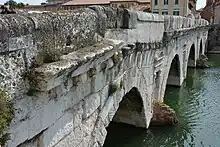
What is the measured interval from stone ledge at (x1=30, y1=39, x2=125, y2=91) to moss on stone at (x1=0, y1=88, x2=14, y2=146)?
1.12 ft

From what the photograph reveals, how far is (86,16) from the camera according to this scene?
3.99 metres

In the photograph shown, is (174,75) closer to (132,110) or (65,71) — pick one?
(132,110)

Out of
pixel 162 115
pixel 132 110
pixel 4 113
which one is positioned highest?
pixel 4 113

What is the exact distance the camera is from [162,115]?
8.85m

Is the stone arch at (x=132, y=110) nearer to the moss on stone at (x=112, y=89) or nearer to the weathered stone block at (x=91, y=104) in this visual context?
the moss on stone at (x=112, y=89)

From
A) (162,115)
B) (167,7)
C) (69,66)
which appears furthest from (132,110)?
(167,7)

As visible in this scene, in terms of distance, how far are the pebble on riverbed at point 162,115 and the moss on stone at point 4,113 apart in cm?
664

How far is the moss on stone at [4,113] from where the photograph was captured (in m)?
2.48

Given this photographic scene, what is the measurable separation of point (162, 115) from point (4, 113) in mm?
6832

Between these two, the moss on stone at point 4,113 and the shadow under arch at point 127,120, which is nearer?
the moss on stone at point 4,113

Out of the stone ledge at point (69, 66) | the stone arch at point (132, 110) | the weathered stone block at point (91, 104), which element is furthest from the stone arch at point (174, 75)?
→ the stone ledge at point (69, 66)

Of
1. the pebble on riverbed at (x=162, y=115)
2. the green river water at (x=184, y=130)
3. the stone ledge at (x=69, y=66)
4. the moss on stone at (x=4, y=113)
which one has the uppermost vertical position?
the stone ledge at (x=69, y=66)

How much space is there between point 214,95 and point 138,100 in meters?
6.44

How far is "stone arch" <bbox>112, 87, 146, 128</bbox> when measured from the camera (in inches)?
320
